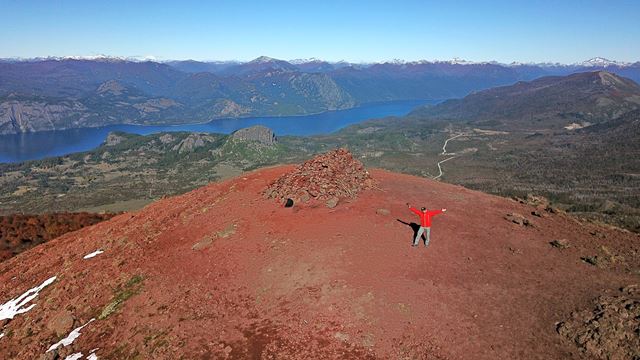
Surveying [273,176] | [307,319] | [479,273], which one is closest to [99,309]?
[307,319]

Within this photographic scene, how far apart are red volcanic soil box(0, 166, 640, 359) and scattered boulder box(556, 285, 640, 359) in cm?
54

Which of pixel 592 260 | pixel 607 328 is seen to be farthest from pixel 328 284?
pixel 592 260

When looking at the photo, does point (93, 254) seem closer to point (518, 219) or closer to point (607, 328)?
point (518, 219)

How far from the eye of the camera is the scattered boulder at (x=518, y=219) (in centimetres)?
3366

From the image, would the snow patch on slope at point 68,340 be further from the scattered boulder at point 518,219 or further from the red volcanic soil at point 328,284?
the scattered boulder at point 518,219

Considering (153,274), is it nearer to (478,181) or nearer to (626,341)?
(626,341)

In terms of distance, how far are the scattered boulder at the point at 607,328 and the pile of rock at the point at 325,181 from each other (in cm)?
1862

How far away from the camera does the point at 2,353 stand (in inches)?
1056

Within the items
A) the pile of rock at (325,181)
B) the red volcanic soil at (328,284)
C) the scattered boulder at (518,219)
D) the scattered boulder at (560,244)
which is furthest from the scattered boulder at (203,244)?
the scattered boulder at (560,244)

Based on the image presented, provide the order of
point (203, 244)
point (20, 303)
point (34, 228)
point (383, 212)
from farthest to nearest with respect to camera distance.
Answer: point (34, 228) < point (383, 212) < point (20, 303) < point (203, 244)

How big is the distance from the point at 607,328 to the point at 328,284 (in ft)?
45.6

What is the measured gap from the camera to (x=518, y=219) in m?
34.2

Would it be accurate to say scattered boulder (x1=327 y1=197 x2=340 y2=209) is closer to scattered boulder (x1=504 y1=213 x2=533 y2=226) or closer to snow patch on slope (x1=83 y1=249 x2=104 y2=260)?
scattered boulder (x1=504 y1=213 x2=533 y2=226)

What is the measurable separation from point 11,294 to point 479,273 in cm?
3617
